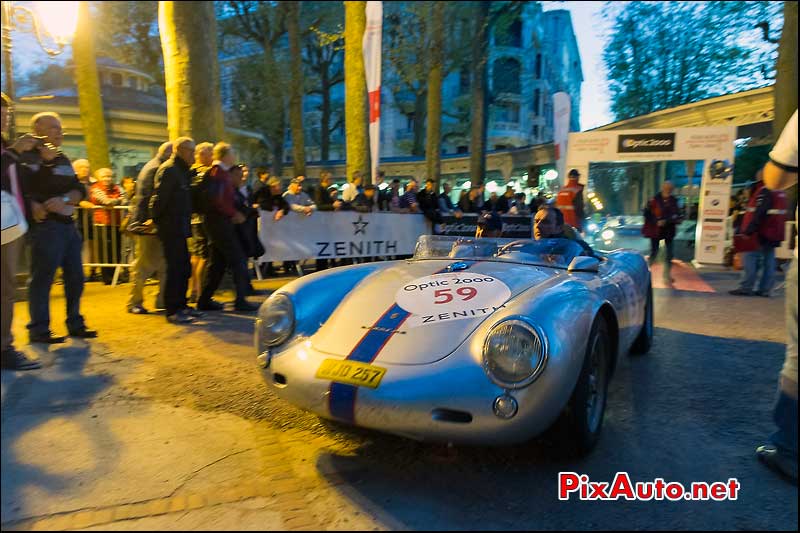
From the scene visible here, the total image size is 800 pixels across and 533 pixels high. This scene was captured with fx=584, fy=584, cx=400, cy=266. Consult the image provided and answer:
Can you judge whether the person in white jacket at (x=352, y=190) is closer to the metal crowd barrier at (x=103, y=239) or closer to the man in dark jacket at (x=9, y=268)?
the metal crowd barrier at (x=103, y=239)

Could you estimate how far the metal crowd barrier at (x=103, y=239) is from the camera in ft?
26.5

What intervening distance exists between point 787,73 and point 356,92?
29.1 feet

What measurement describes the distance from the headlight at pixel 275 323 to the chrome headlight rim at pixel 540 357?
3.52 ft

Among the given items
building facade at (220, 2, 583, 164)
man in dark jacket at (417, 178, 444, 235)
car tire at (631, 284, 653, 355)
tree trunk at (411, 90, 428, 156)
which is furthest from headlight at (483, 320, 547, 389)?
building facade at (220, 2, 583, 164)

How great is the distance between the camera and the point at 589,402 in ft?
9.47

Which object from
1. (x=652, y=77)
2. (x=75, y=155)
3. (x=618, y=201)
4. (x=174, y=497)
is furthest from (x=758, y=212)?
(x=652, y=77)

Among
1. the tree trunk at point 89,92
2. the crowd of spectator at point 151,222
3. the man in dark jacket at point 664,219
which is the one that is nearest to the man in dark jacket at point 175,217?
the crowd of spectator at point 151,222

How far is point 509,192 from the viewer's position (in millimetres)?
14703

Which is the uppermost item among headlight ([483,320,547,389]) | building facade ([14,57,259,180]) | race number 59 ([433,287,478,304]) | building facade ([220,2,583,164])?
building facade ([220,2,583,164])

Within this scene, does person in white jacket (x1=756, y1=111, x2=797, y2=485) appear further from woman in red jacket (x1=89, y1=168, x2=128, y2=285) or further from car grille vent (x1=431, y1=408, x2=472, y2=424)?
woman in red jacket (x1=89, y1=168, x2=128, y2=285)

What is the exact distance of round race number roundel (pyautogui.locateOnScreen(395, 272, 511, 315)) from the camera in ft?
9.91

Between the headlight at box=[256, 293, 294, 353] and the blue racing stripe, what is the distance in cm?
45

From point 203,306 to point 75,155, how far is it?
52.5ft

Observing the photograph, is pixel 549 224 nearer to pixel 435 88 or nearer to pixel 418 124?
pixel 435 88
